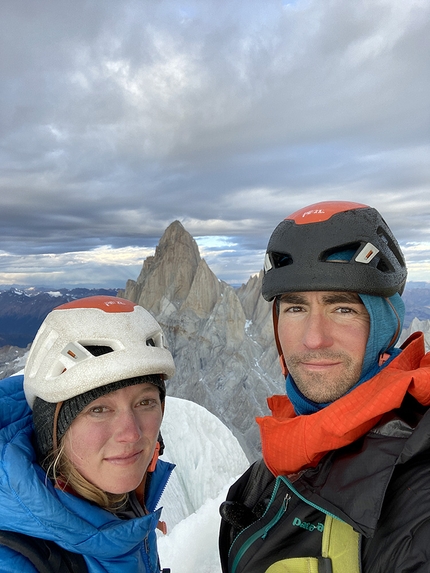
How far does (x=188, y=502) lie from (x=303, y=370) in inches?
369

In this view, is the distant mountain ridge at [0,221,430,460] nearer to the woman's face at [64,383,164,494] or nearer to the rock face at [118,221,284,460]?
the rock face at [118,221,284,460]

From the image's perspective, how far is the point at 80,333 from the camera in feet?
7.87

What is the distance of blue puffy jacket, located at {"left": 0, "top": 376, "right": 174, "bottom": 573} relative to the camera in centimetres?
182

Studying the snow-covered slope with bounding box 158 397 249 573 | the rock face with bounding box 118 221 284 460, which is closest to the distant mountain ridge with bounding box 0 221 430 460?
the rock face with bounding box 118 221 284 460

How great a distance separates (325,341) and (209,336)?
60.8 m

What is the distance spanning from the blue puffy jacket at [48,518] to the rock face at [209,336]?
187ft

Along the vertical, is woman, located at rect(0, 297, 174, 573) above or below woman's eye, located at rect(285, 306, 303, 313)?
below

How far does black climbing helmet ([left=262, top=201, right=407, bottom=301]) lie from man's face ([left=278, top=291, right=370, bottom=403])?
124mm

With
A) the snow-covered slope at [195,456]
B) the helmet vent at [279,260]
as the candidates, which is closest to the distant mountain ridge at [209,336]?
the snow-covered slope at [195,456]

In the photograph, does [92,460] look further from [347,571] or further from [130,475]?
[347,571]

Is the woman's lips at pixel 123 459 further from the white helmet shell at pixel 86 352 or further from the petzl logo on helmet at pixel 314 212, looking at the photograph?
the petzl logo on helmet at pixel 314 212

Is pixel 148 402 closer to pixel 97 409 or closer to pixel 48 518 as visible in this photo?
pixel 97 409

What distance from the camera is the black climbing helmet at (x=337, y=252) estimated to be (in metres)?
2.72

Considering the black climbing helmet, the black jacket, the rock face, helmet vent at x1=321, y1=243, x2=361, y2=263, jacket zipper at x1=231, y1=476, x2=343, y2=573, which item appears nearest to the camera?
the black jacket
